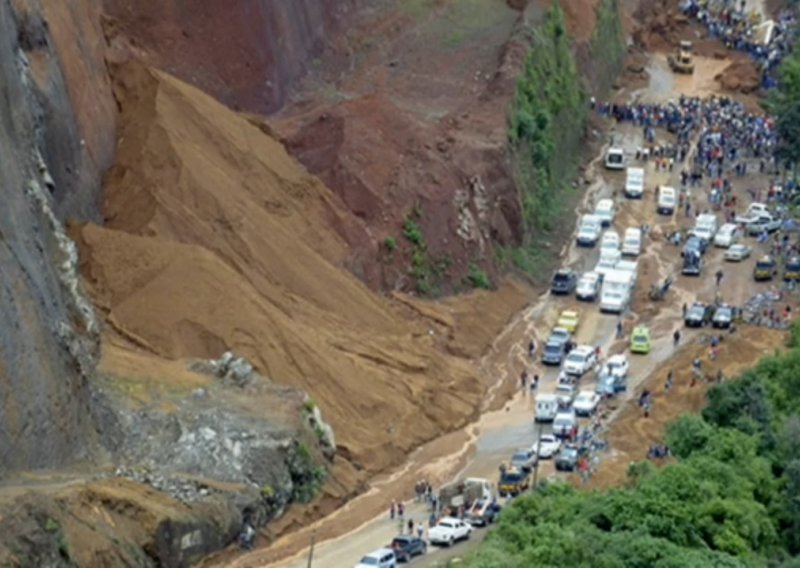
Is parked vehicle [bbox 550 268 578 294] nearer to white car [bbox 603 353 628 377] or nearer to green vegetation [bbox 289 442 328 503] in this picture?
white car [bbox 603 353 628 377]

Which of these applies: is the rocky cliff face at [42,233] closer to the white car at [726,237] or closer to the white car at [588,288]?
the white car at [588,288]

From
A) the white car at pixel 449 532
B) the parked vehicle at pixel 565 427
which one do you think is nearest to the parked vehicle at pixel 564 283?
the parked vehicle at pixel 565 427

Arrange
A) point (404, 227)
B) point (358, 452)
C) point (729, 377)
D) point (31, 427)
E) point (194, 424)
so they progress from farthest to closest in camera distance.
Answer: point (404, 227), point (729, 377), point (358, 452), point (194, 424), point (31, 427)

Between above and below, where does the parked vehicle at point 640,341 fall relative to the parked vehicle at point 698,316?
above

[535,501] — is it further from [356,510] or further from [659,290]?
[659,290]

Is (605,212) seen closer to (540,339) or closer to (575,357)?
(540,339)

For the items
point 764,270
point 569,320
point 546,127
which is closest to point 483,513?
point 569,320

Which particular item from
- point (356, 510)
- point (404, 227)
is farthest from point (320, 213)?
point (356, 510)
